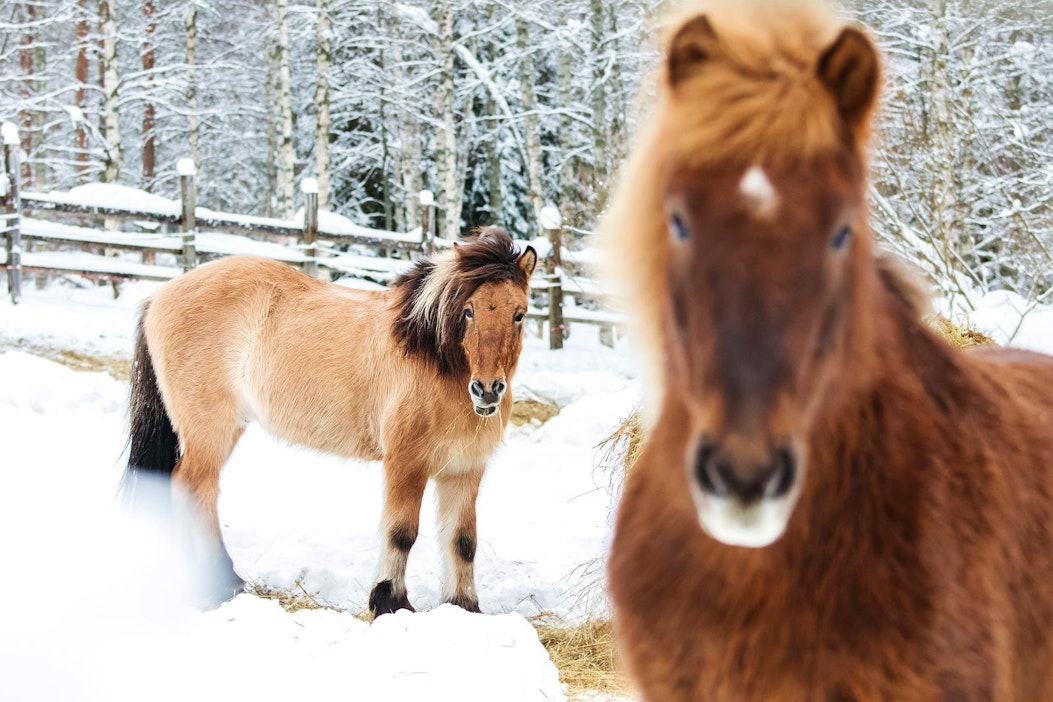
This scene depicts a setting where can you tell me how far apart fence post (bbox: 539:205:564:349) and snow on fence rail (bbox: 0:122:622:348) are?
0.02 meters

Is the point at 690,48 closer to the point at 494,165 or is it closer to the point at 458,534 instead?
the point at 458,534

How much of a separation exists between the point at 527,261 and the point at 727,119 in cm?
386

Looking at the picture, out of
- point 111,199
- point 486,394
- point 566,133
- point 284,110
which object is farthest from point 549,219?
point 486,394

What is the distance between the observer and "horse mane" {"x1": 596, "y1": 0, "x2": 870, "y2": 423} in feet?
4.11

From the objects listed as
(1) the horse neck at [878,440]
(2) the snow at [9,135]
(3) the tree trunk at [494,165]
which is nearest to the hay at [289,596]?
(1) the horse neck at [878,440]

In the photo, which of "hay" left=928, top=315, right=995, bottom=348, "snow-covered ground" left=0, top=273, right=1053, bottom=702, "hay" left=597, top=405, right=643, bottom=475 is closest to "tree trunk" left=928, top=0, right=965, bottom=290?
"snow-covered ground" left=0, top=273, right=1053, bottom=702

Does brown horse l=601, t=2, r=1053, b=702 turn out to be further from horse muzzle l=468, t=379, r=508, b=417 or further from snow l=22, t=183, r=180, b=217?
snow l=22, t=183, r=180, b=217

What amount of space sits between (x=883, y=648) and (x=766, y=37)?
91 centimetres

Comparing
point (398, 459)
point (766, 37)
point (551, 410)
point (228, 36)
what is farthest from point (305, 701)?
point (228, 36)

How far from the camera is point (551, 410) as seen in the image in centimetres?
971

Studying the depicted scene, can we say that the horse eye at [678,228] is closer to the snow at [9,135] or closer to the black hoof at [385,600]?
the black hoof at [385,600]

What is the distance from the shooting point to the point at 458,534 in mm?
5027

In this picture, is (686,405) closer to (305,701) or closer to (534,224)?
(305,701)

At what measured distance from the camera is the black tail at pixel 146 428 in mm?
5387
